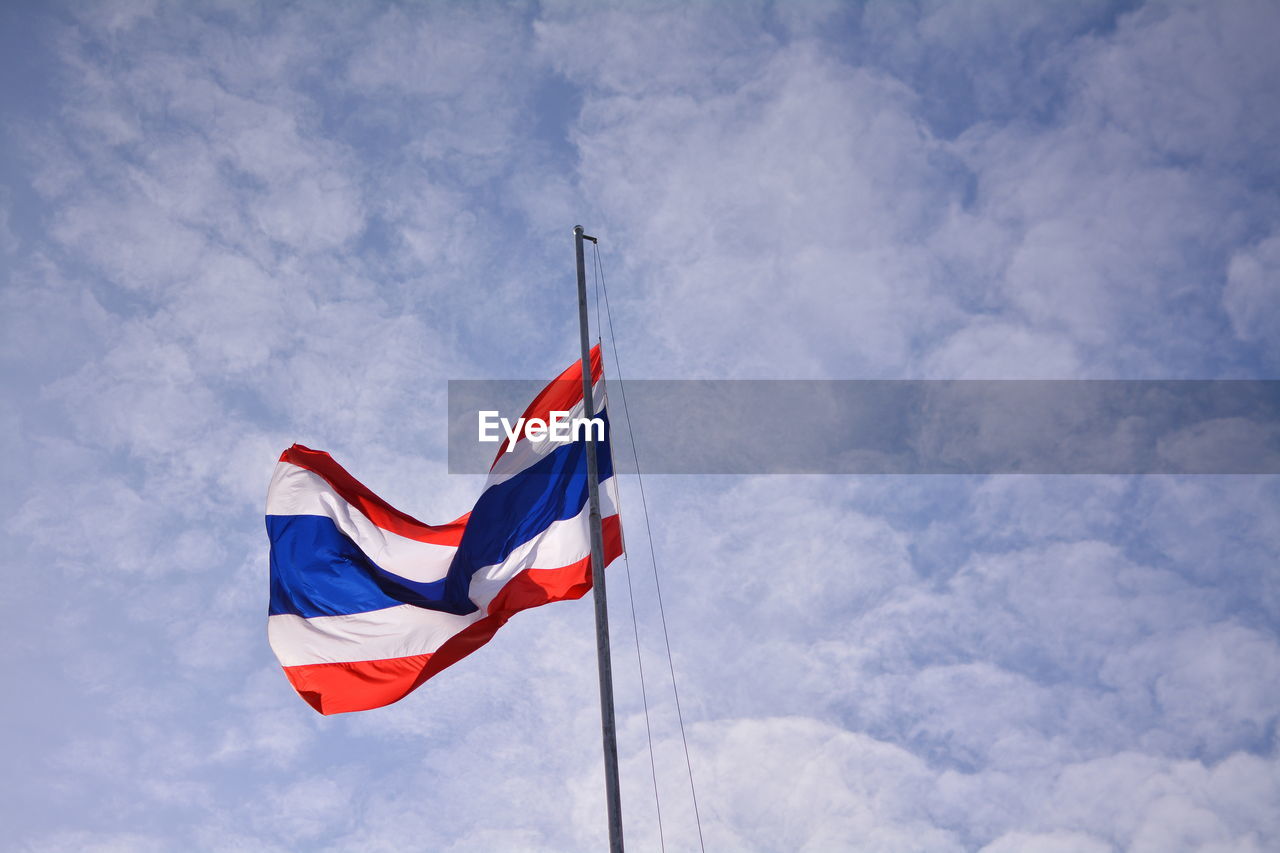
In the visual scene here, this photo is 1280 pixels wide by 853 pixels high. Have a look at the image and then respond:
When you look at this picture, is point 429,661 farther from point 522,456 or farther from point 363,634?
point 522,456

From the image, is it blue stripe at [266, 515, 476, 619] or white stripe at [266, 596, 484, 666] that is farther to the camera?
blue stripe at [266, 515, 476, 619]

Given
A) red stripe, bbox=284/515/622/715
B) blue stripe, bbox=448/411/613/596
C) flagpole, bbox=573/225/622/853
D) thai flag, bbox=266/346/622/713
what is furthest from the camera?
blue stripe, bbox=448/411/613/596

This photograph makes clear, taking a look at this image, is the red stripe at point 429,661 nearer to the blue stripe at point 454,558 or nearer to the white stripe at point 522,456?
the blue stripe at point 454,558

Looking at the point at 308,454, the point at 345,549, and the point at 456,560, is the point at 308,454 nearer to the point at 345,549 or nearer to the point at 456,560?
the point at 345,549

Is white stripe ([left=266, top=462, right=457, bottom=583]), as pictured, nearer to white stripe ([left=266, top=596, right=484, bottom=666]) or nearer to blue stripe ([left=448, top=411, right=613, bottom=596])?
blue stripe ([left=448, top=411, right=613, bottom=596])

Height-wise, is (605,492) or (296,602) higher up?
(605,492)

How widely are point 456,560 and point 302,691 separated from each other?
342cm

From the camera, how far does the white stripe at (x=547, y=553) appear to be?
59.5 ft

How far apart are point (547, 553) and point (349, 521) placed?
433 centimetres

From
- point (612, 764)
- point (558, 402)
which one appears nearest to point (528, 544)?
point (558, 402)

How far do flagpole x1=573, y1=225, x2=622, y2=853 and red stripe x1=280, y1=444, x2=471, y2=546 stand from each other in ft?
15.1

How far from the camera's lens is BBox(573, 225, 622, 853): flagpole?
44.7 feet

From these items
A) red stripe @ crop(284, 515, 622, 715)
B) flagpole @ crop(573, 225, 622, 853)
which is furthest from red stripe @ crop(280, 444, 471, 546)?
flagpole @ crop(573, 225, 622, 853)

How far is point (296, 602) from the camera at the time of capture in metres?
19.1
